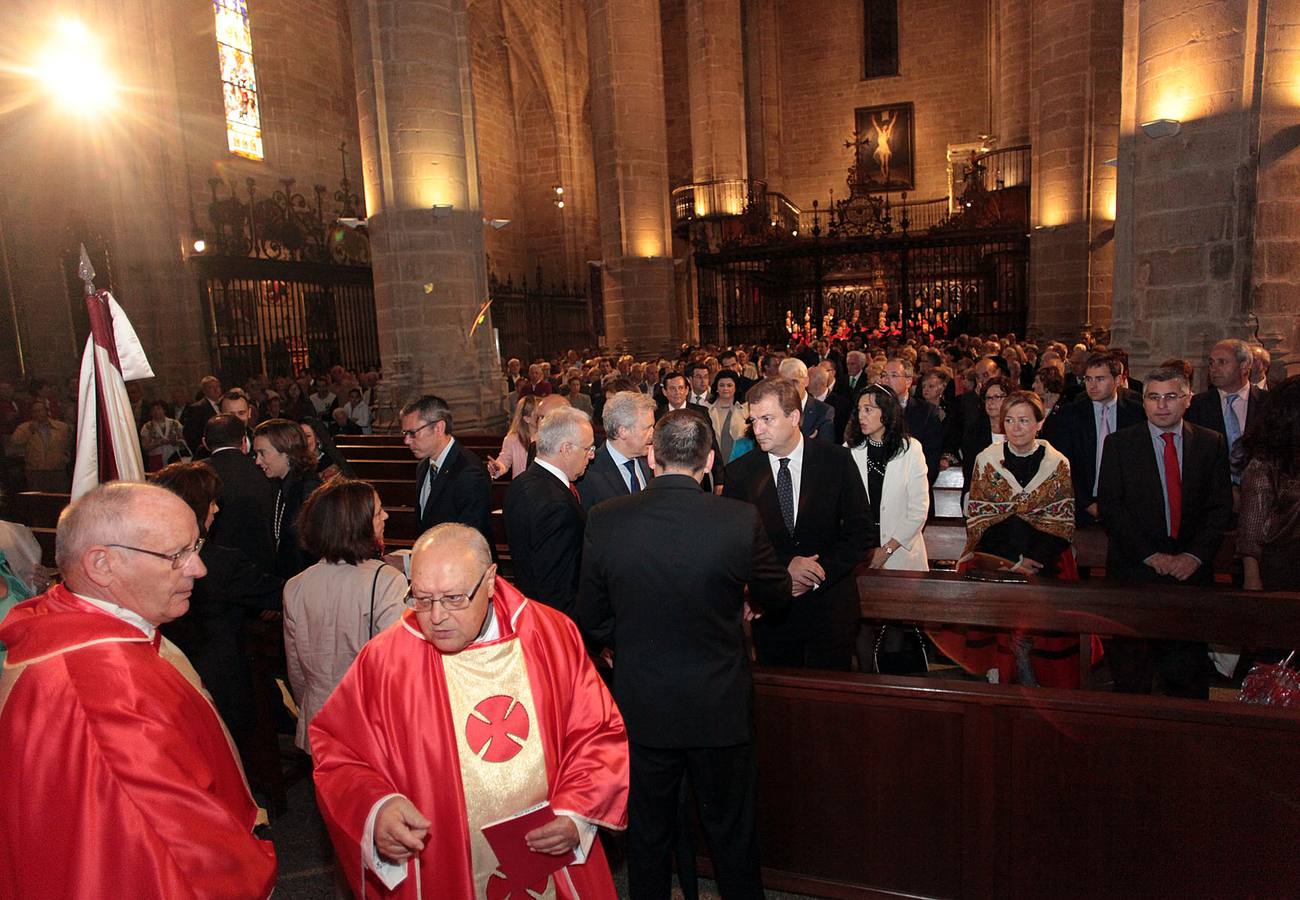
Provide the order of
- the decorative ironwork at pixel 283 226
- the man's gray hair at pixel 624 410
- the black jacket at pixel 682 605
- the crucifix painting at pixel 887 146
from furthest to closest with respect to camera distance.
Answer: the crucifix painting at pixel 887 146
the decorative ironwork at pixel 283 226
the man's gray hair at pixel 624 410
the black jacket at pixel 682 605

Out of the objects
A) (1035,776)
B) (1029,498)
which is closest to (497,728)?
(1035,776)

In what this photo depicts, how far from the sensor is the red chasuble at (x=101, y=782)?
5.24ft

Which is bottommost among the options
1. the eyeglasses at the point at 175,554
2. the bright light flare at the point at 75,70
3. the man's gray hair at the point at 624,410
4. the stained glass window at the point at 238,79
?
the eyeglasses at the point at 175,554

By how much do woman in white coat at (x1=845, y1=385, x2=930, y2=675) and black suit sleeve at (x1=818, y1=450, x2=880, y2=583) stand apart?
28.2 inches

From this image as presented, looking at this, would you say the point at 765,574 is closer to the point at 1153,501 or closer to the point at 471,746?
the point at 471,746

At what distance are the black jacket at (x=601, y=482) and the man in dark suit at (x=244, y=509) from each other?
1677mm

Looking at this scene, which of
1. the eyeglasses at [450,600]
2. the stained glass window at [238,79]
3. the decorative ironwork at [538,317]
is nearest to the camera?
the eyeglasses at [450,600]

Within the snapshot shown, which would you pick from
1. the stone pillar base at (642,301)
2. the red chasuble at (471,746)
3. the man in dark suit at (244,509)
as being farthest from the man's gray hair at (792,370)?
the stone pillar base at (642,301)

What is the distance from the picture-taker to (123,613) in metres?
1.89

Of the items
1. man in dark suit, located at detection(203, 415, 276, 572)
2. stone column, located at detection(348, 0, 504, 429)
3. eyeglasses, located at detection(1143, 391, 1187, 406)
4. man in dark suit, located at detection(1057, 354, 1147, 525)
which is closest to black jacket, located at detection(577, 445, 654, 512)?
man in dark suit, located at detection(203, 415, 276, 572)

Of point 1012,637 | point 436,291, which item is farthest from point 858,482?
point 436,291

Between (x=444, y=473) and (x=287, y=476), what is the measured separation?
2.90 ft

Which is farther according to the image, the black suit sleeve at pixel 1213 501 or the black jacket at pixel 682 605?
the black suit sleeve at pixel 1213 501

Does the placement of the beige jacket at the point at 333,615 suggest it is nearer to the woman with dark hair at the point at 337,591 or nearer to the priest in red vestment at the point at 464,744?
the woman with dark hair at the point at 337,591
